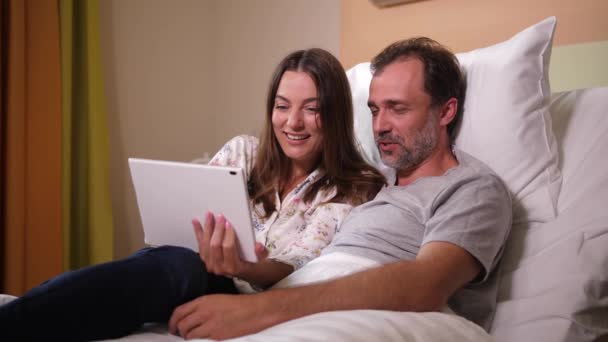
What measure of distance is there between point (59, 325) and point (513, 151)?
0.97 metres

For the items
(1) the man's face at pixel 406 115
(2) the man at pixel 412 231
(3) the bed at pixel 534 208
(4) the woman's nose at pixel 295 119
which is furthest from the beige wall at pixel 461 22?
(4) the woman's nose at pixel 295 119

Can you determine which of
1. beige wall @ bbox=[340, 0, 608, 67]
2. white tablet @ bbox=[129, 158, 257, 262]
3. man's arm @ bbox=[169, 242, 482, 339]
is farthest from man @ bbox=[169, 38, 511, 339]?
beige wall @ bbox=[340, 0, 608, 67]

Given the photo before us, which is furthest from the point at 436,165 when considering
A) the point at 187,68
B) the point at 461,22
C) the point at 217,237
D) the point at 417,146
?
the point at 187,68

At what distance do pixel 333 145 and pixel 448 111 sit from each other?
30 centimetres

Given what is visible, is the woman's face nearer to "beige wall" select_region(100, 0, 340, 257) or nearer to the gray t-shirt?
the gray t-shirt

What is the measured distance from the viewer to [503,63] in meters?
1.32

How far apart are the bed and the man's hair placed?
3 cm

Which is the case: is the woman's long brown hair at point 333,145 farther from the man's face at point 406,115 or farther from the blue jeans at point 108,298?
the blue jeans at point 108,298

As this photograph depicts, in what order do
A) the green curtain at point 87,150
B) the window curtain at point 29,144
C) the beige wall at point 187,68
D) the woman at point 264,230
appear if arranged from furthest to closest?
1. the beige wall at point 187,68
2. the green curtain at point 87,150
3. the window curtain at point 29,144
4. the woman at point 264,230

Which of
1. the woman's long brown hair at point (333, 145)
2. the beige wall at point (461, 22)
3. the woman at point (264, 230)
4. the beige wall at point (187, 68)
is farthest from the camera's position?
the beige wall at point (187, 68)

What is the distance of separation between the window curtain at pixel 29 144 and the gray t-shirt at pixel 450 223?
138 centimetres

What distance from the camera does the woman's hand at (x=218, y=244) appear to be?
105 centimetres

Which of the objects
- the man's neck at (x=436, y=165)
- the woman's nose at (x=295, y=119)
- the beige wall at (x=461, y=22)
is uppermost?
the beige wall at (x=461, y=22)

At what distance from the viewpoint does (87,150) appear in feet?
7.87
